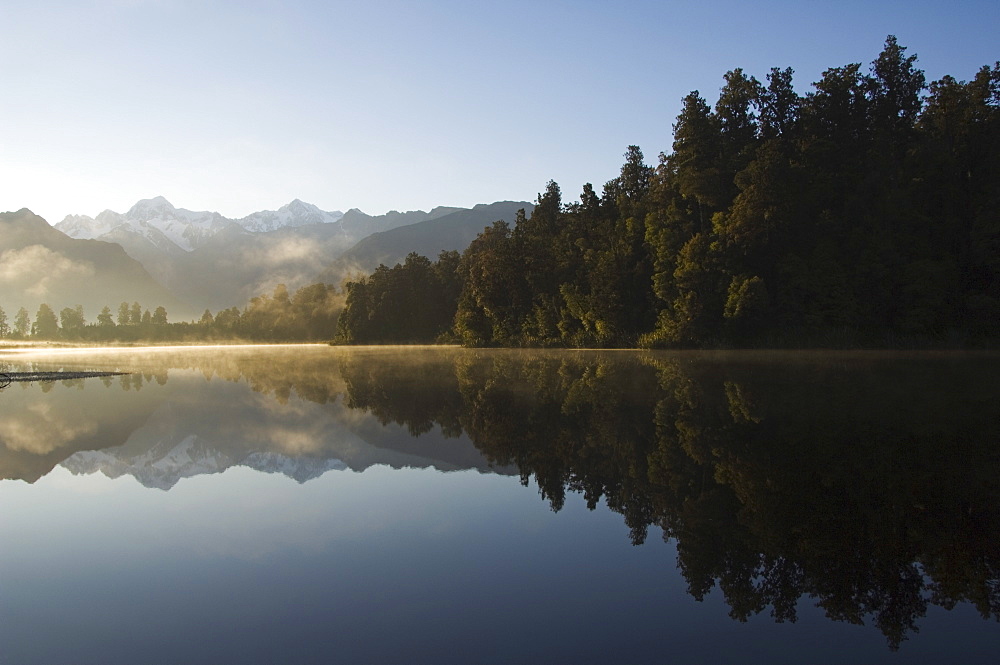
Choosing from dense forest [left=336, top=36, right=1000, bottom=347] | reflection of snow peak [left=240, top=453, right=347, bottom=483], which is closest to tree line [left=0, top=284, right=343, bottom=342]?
dense forest [left=336, top=36, right=1000, bottom=347]

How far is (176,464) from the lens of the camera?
1239cm

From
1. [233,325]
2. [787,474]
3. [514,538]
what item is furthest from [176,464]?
[233,325]

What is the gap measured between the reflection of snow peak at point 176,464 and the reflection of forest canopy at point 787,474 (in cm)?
343

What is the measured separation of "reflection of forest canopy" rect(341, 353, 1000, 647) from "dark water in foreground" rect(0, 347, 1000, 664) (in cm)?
4

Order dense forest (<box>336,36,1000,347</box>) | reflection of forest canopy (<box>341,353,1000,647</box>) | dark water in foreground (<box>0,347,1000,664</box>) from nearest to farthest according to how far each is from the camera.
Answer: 1. dark water in foreground (<box>0,347,1000,664</box>)
2. reflection of forest canopy (<box>341,353,1000,647</box>)
3. dense forest (<box>336,36,1000,347</box>)

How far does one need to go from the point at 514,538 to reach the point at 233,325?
543ft

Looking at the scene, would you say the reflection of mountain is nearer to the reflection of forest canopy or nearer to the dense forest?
the reflection of forest canopy

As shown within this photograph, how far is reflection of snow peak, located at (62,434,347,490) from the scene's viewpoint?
1149 centimetres

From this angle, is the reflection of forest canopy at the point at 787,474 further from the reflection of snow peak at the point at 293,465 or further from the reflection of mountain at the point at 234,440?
the reflection of snow peak at the point at 293,465

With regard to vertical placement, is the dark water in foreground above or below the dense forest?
below

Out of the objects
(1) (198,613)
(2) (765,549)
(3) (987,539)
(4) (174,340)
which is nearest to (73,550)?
(1) (198,613)

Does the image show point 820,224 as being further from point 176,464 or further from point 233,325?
point 233,325

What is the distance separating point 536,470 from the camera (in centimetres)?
1102

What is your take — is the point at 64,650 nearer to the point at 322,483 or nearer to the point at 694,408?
the point at 322,483
